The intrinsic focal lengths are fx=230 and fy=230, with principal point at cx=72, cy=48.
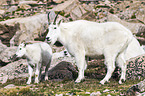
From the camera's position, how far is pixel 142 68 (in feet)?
39.3

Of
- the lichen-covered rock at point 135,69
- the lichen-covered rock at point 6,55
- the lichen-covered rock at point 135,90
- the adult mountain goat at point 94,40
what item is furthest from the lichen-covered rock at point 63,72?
the lichen-covered rock at point 6,55

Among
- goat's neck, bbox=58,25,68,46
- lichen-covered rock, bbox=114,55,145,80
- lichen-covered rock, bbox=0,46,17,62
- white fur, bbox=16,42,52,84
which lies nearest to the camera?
goat's neck, bbox=58,25,68,46

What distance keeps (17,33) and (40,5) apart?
4367 cm

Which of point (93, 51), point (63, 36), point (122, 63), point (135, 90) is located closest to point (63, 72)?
point (63, 36)

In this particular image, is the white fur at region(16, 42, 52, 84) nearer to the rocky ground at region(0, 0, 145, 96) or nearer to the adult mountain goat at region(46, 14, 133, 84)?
the rocky ground at region(0, 0, 145, 96)

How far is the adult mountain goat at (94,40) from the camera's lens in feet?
34.7

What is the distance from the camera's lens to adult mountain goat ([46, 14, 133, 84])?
416 inches

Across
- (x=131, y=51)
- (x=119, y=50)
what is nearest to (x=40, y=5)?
(x=131, y=51)

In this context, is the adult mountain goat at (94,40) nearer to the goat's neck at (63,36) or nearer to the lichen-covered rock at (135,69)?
the goat's neck at (63,36)

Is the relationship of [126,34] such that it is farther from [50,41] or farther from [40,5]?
[40,5]

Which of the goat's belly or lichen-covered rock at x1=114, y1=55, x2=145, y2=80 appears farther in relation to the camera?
lichen-covered rock at x1=114, y1=55, x2=145, y2=80

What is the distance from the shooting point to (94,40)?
36.1ft

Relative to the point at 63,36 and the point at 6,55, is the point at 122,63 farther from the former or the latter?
the point at 6,55

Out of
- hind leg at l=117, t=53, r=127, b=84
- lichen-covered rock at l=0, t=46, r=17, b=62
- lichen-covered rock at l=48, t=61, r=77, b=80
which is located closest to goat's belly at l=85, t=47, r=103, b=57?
→ hind leg at l=117, t=53, r=127, b=84
